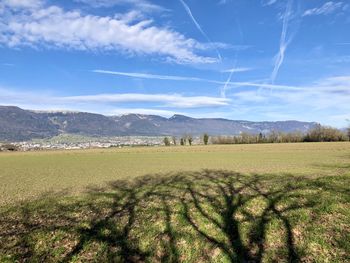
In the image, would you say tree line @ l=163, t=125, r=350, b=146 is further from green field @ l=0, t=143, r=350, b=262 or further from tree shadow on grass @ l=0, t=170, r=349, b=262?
tree shadow on grass @ l=0, t=170, r=349, b=262

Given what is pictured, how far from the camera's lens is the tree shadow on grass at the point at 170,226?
11188 millimetres

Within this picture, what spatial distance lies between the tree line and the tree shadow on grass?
124 meters

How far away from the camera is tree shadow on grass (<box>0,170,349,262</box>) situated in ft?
36.7

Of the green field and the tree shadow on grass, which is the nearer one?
the green field

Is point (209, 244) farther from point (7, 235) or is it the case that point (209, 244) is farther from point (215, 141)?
point (215, 141)

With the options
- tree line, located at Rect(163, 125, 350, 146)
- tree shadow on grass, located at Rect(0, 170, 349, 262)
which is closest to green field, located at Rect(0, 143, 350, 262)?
tree shadow on grass, located at Rect(0, 170, 349, 262)

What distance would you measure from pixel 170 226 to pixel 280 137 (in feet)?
460

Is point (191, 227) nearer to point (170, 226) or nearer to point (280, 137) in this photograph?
point (170, 226)

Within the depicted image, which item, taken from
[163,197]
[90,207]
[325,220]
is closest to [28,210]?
[90,207]

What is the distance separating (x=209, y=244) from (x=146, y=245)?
2.52m

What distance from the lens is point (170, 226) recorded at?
1333 cm

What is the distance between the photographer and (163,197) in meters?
17.7

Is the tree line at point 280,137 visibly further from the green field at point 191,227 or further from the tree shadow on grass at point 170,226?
the tree shadow on grass at point 170,226

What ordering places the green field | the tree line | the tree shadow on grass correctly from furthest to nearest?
the tree line < the tree shadow on grass < the green field
